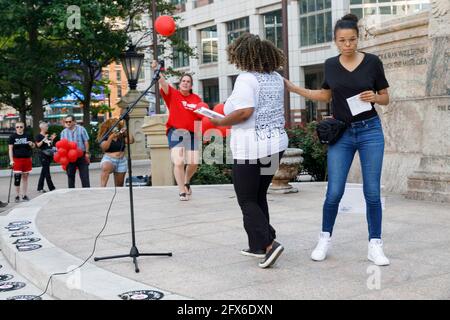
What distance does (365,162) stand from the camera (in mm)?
5109

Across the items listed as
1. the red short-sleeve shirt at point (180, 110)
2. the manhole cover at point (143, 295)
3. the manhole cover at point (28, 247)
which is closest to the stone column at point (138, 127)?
the red short-sleeve shirt at point (180, 110)

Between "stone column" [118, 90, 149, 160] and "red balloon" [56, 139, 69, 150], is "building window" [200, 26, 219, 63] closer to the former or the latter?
"stone column" [118, 90, 149, 160]

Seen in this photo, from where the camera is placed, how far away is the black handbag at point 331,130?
510cm

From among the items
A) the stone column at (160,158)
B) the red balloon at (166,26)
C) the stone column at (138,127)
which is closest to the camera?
the red balloon at (166,26)

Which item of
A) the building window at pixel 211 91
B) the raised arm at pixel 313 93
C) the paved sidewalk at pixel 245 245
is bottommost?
the paved sidewalk at pixel 245 245

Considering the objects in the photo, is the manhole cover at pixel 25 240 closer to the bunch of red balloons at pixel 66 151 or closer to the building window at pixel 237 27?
the bunch of red balloons at pixel 66 151

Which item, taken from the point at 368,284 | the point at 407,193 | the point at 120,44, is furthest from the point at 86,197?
the point at 120,44

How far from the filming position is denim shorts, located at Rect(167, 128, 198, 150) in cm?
918

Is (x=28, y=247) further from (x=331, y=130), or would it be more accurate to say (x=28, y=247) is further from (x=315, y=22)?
(x=315, y=22)

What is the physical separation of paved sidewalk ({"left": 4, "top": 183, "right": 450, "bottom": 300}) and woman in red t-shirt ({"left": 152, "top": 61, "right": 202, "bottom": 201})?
0.56m

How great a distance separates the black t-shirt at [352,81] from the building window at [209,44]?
156 ft

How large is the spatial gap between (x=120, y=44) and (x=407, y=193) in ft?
70.4
